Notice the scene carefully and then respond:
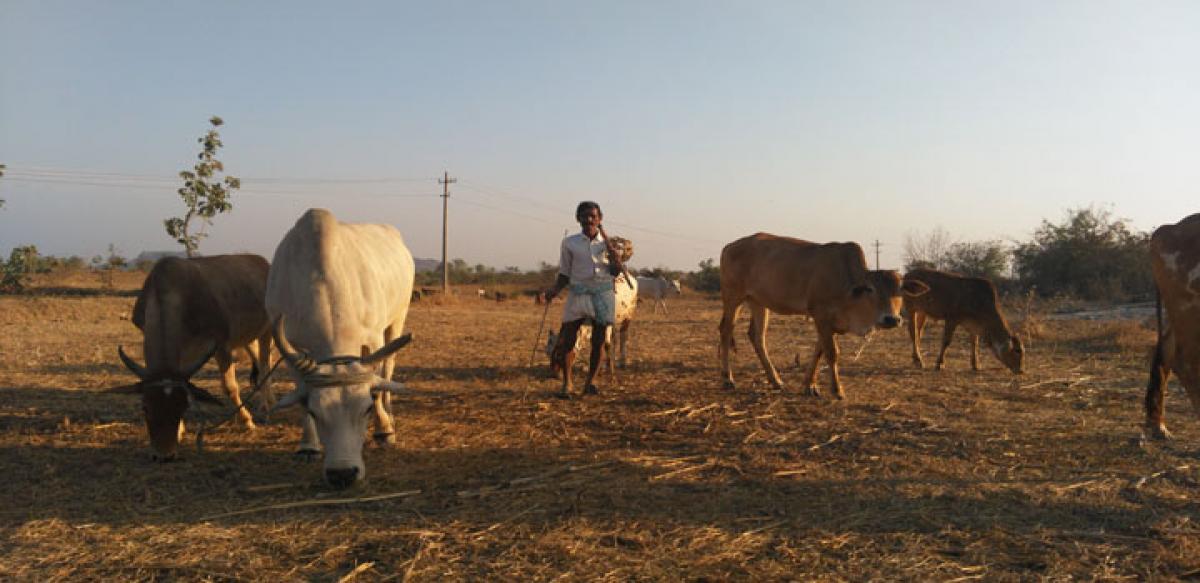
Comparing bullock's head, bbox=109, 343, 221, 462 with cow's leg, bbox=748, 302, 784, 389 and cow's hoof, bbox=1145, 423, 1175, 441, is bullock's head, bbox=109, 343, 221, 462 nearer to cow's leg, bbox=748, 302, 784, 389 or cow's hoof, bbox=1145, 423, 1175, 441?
cow's leg, bbox=748, 302, 784, 389

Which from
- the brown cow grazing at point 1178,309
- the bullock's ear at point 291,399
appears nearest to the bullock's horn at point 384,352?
the bullock's ear at point 291,399

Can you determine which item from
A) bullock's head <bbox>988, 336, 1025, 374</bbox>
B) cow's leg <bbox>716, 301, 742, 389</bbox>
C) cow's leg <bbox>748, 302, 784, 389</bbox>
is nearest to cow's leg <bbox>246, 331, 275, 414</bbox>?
cow's leg <bbox>716, 301, 742, 389</bbox>

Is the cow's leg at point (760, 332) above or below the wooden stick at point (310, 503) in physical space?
above

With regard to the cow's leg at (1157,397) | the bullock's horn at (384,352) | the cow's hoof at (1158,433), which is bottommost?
the cow's hoof at (1158,433)

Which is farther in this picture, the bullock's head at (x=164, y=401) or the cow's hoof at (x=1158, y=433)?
the cow's hoof at (x=1158, y=433)

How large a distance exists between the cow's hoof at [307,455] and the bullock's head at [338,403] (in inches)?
38.2

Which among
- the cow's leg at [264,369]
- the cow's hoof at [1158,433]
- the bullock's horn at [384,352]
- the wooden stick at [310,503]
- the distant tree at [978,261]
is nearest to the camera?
the wooden stick at [310,503]

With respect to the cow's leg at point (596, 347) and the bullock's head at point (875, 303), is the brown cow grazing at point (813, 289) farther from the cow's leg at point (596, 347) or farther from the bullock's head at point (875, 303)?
the cow's leg at point (596, 347)

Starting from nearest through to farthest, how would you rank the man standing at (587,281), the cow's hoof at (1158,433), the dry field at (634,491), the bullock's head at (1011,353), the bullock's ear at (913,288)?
the dry field at (634,491), the cow's hoof at (1158,433), the man standing at (587,281), the bullock's ear at (913,288), the bullock's head at (1011,353)

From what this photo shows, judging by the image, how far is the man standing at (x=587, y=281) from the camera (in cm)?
817

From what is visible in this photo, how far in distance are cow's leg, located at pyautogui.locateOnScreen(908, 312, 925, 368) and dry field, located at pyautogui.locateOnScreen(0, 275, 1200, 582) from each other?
1.97 meters

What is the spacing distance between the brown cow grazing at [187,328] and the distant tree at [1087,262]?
28.4 meters

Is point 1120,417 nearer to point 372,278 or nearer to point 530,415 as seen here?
point 530,415

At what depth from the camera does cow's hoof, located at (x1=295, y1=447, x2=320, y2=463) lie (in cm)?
552
